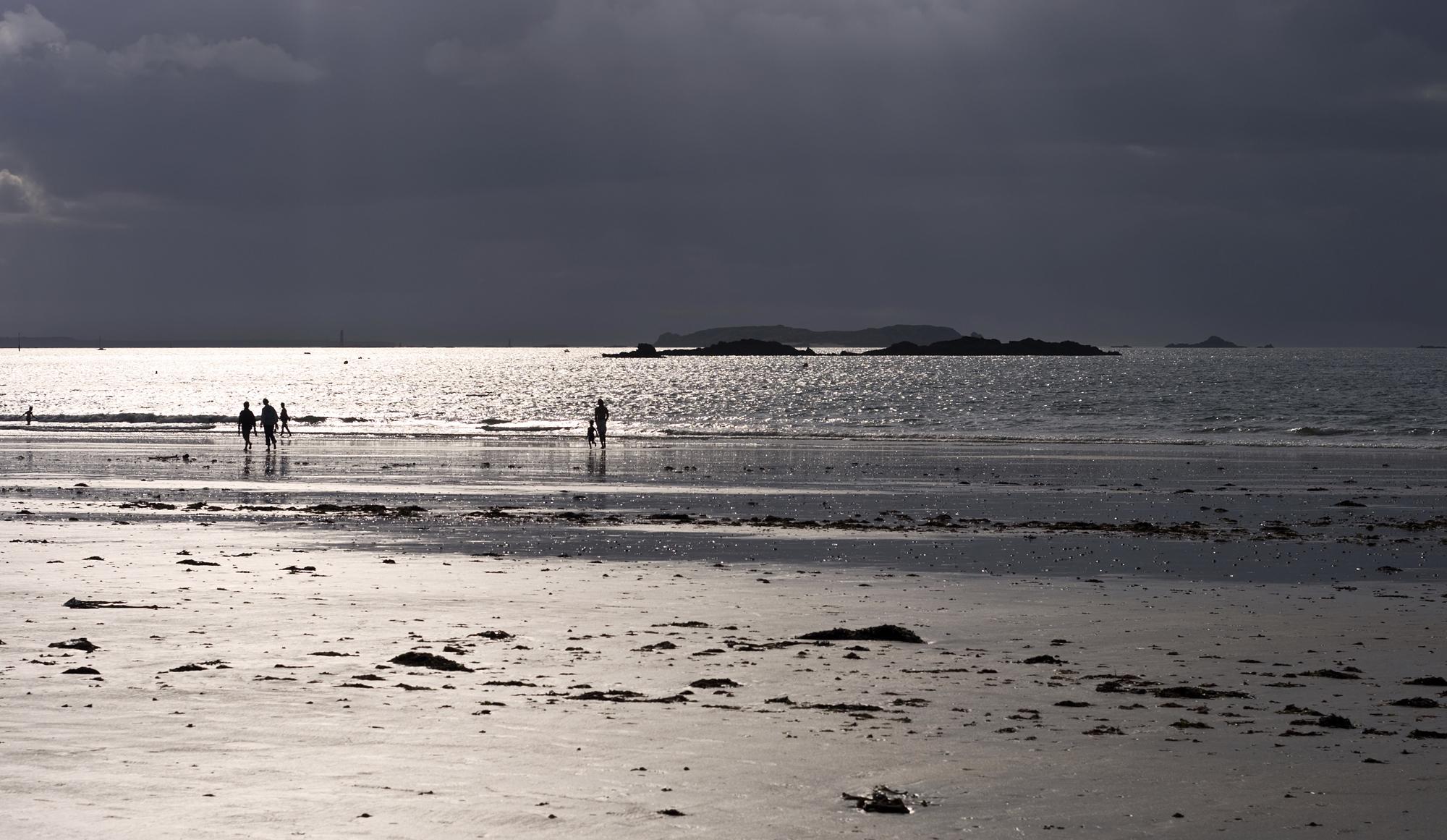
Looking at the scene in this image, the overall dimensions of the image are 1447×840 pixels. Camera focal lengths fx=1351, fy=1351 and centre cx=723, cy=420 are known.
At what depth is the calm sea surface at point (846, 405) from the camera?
66562 mm

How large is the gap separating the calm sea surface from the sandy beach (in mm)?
40984

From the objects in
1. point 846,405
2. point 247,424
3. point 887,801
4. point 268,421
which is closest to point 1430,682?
point 887,801

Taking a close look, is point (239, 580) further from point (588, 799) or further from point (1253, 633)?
point (1253, 633)

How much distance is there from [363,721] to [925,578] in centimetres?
917

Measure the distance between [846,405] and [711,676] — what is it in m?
99.3

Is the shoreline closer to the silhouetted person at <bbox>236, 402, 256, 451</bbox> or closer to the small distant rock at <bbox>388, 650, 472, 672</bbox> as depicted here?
the silhouetted person at <bbox>236, 402, 256, 451</bbox>

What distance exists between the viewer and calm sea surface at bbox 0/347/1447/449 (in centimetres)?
6656

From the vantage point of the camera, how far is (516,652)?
11.4m

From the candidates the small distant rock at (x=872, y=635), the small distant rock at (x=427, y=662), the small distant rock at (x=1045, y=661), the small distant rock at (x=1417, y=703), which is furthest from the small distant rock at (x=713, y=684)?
the small distant rock at (x=1417, y=703)

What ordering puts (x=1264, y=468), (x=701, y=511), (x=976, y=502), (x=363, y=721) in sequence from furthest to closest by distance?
(x=1264, y=468)
(x=976, y=502)
(x=701, y=511)
(x=363, y=721)

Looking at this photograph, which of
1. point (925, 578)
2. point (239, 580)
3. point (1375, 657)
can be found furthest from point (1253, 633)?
point (239, 580)

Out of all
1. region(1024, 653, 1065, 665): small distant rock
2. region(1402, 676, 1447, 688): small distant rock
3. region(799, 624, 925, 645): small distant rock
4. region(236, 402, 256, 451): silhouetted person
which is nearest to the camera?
region(1402, 676, 1447, 688): small distant rock

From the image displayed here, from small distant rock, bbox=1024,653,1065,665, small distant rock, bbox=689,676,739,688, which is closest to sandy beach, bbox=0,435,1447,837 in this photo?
small distant rock, bbox=689,676,739,688

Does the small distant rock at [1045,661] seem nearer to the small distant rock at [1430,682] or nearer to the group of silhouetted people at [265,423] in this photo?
the small distant rock at [1430,682]
